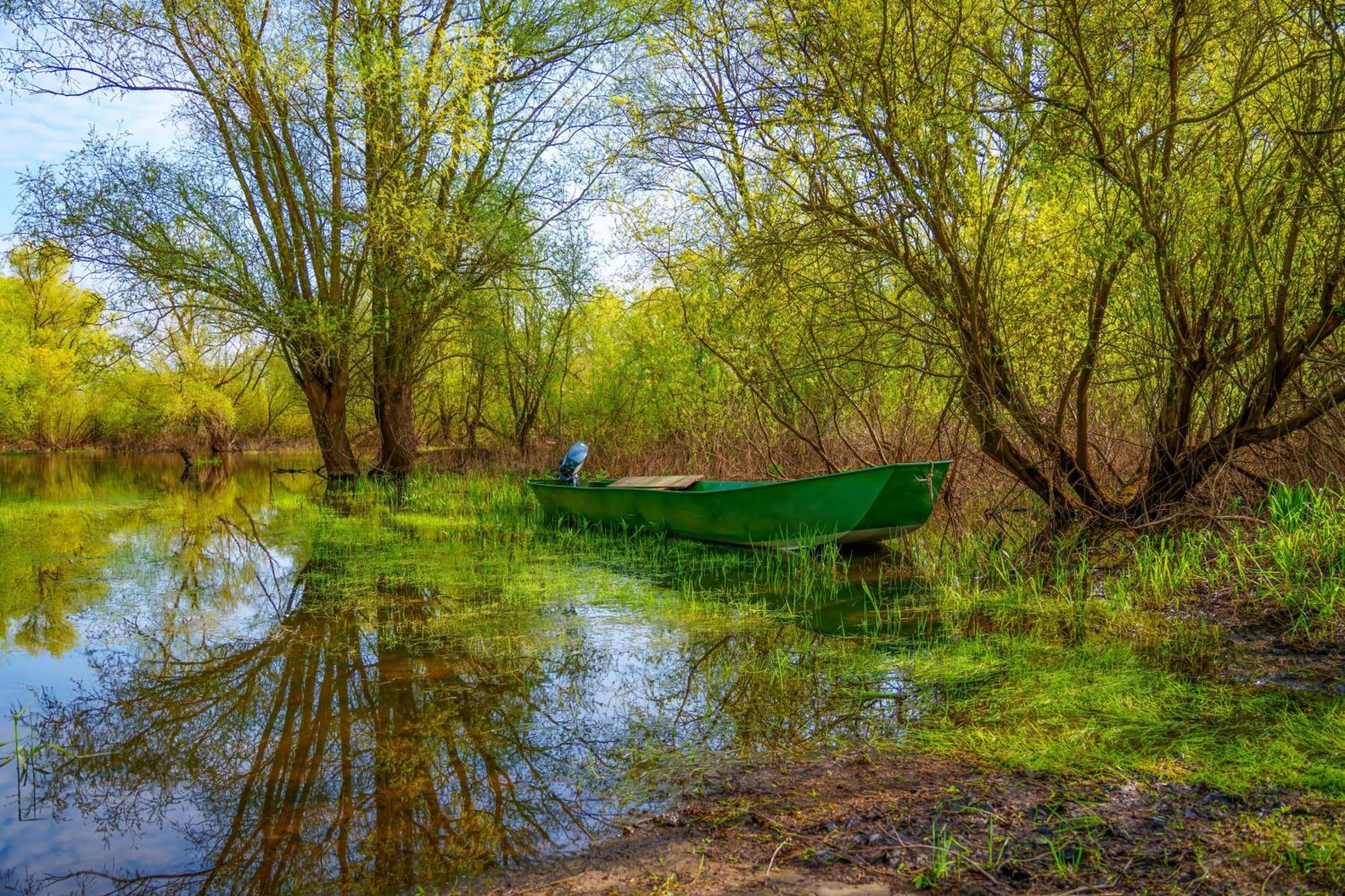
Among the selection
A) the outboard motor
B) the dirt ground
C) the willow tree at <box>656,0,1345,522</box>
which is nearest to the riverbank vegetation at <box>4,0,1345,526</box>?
the willow tree at <box>656,0,1345,522</box>

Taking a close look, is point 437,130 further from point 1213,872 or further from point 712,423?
point 1213,872

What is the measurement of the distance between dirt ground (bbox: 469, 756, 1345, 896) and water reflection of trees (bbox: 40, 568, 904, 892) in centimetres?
32

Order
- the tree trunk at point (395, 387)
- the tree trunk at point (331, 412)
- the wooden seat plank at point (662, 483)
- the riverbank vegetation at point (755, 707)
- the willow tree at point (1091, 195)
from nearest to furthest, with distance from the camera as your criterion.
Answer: the riverbank vegetation at point (755, 707)
the willow tree at point (1091, 195)
the wooden seat plank at point (662, 483)
the tree trunk at point (395, 387)
the tree trunk at point (331, 412)

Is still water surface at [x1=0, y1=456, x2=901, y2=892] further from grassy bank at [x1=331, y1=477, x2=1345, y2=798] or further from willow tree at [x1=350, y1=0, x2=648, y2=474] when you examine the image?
willow tree at [x1=350, y1=0, x2=648, y2=474]

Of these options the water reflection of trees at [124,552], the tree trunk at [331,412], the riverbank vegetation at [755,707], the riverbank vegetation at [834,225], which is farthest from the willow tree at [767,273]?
the tree trunk at [331,412]

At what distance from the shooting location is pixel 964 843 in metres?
2.29

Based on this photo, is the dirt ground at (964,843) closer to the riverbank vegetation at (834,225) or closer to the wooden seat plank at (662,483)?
the riverbank vegetation at (834,225)

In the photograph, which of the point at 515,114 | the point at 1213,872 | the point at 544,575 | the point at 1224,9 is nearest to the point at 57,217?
the point at 515,114

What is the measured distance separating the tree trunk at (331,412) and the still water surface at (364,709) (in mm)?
6998

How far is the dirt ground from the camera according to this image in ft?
6.81

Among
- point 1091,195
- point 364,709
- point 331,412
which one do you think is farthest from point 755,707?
point 331,412

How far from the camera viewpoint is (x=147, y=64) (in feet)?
37.7

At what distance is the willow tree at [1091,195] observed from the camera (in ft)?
16.5

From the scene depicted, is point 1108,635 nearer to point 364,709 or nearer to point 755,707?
point 755,707
